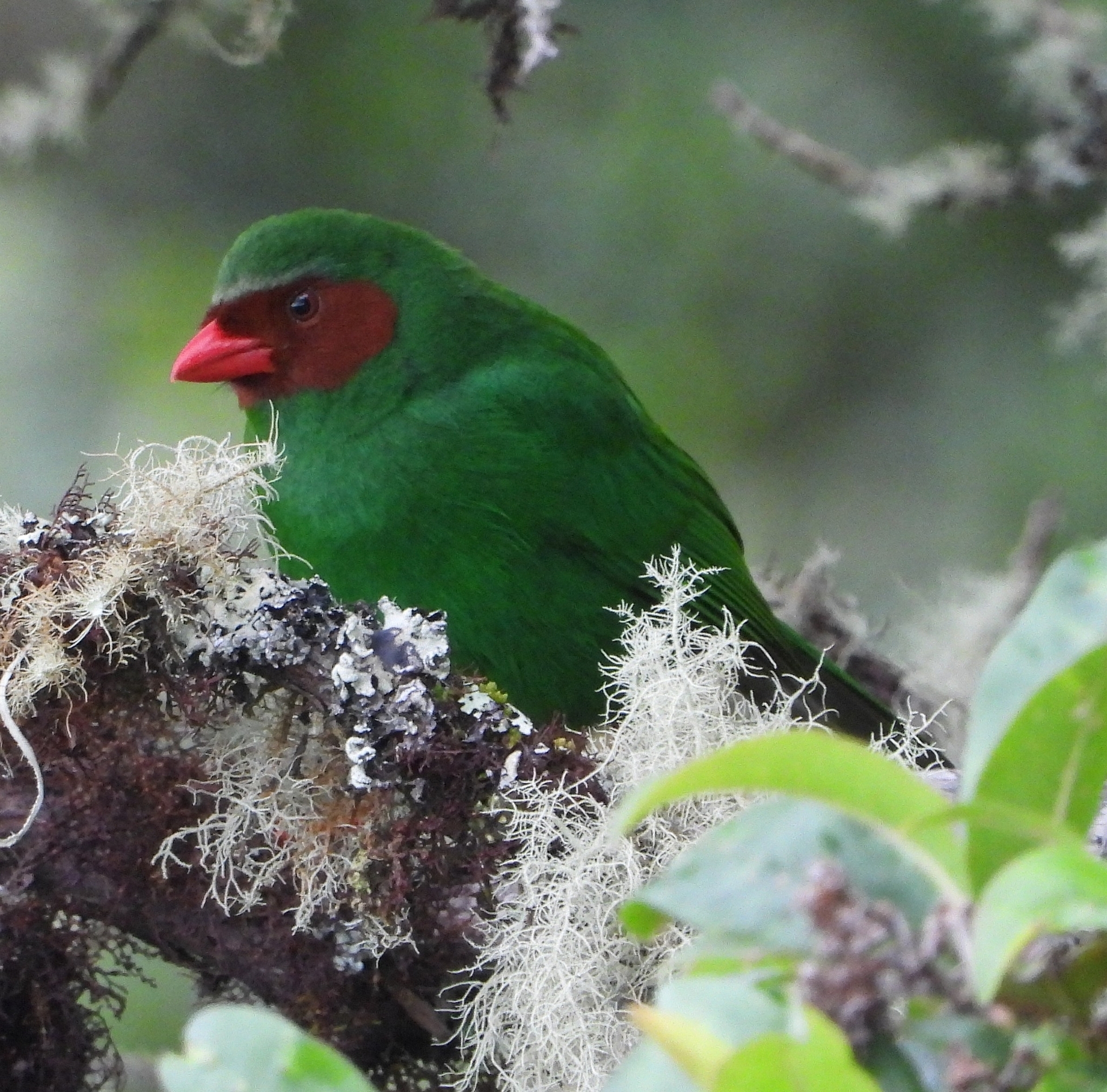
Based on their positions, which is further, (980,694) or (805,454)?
(805,454)

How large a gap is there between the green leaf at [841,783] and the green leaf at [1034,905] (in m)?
0.06

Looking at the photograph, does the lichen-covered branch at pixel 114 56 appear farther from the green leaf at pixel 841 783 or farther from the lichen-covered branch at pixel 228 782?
the green leaf at pixel 841 783

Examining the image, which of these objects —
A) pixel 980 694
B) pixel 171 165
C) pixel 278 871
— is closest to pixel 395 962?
pixel 278 871

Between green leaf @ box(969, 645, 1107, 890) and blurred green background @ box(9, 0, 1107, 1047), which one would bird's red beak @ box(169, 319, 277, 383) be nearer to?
blurred green background @ box(9, 0, 1107, 1047)

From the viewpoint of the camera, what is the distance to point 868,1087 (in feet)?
2.07

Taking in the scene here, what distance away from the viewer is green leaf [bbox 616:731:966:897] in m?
0.69

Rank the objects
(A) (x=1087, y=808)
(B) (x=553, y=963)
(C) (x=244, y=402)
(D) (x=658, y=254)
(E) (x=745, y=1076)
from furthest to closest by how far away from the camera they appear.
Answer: (D) (x=658, y=254) < (C) (x=244, y=402) < (B) (x=553, y=963) < (A) (x=1087, y=808) < (E) (x=745, y=1076)

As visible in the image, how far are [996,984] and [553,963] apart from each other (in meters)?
0.61

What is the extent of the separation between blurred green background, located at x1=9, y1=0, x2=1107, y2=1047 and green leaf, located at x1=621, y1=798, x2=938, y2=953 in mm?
2003

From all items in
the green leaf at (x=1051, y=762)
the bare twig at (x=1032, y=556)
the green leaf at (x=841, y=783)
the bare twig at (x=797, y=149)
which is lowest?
the green leaf at (x=841, y=783)

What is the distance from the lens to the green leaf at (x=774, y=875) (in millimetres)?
711

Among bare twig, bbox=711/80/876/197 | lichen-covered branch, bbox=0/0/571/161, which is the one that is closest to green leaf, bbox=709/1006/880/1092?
bare twig, bbox=711/80/876/197

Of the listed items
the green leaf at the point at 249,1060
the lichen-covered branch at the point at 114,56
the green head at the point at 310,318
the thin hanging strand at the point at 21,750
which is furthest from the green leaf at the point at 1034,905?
the lichen-covered branch at the point at 114,56

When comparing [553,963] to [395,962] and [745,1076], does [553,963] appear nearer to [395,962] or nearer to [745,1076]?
[395,962]
